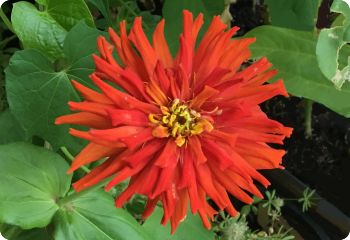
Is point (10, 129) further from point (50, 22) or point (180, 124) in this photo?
point (180, 124)

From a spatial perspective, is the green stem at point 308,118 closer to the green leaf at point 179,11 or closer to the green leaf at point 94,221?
the green leaf at point 179,11

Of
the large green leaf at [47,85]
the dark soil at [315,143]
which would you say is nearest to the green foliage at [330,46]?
the large green leaf at [47,85]

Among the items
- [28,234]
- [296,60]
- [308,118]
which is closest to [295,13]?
[296,60]

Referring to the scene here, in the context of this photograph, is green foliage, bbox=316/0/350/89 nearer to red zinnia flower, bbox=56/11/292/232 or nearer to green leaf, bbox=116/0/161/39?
red zinnia flower, bbox=56/11/292/232

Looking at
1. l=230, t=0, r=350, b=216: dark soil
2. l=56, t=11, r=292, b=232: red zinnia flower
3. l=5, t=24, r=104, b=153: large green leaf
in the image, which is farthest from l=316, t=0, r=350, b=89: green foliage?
l=230, t=0, r=350, b=216: dark soil

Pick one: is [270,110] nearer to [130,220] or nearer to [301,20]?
[301,20]

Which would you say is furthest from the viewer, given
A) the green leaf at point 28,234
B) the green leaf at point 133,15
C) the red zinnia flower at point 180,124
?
the green leaf at point 133,15
